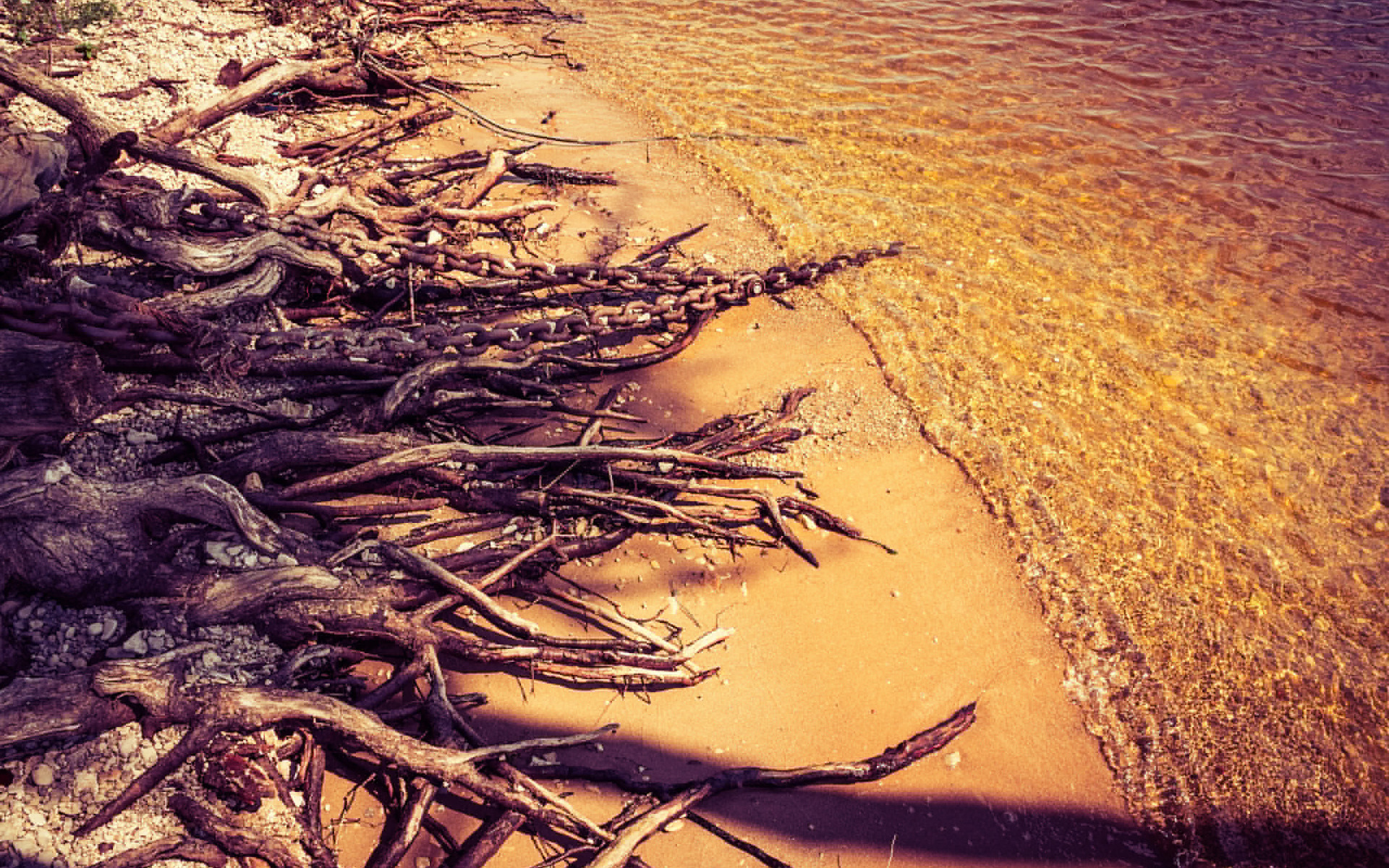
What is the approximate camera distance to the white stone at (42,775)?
192cm

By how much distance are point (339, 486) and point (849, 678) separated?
1.83m

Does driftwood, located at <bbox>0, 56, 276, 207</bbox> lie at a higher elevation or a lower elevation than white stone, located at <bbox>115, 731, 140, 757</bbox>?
higher

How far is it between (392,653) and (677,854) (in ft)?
3.45

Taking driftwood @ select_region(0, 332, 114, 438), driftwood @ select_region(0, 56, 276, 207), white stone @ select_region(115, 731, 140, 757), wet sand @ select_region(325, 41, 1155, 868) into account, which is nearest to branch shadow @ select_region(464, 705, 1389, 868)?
wet sand @ select_region(325, 41, 1155, 868)

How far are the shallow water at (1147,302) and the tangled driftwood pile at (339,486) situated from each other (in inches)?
32.9

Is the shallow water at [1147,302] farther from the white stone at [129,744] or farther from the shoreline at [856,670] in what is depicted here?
the white stone at [129,744]

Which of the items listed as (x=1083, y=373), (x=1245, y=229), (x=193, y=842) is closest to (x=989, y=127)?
(x=1245, y=229)

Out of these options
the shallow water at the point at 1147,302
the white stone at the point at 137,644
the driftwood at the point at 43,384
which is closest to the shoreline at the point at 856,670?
the shallow water at the point at 1147,302

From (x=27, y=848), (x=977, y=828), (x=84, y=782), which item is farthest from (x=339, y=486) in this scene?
(x=977, y=828)

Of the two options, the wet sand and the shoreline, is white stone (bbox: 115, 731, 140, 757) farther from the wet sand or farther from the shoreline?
the wet sand

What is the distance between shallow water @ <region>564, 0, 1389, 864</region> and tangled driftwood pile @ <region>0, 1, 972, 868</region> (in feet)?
2.74

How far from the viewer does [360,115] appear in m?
5.76

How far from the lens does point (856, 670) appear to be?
2775 millimetres

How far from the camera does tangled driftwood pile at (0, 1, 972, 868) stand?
2.12 meters
